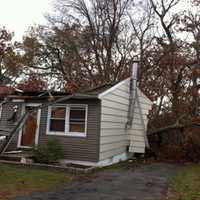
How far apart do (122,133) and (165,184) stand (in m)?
5.89

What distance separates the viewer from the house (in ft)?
40.5

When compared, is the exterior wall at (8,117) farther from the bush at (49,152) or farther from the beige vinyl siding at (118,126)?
the beige vinyl siding at (118,126)

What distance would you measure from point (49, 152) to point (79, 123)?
5.77 ft

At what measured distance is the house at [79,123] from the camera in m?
12.3

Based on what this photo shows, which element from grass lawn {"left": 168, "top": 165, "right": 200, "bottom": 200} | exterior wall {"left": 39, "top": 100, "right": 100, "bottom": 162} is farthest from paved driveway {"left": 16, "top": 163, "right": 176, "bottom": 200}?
exterior wall {"left": 39, "top": 100, "right": 100, "bottom": 162}

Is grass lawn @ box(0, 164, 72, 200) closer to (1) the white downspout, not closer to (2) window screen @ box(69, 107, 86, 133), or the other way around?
(2) window screen @ box(69, 107, 86, 133)

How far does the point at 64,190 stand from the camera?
765 centimetres

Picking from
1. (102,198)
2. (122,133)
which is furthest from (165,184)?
(122,133)

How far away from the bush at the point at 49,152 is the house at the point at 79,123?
304 millimetres

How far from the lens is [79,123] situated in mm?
12758

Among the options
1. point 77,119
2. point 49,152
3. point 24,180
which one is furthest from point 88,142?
point 24,180

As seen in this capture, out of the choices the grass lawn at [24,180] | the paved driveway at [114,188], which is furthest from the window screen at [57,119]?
the paved driveway at [114,188]

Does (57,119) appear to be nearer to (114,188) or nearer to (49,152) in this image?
(49,152)

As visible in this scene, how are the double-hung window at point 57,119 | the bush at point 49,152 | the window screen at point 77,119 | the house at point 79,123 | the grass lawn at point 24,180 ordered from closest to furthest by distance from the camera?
the grass lawn at point 24,180
the bush at point 49,152
the house at point 79,123
the window screen at point 77,119
the double-hung window at point 57,119
